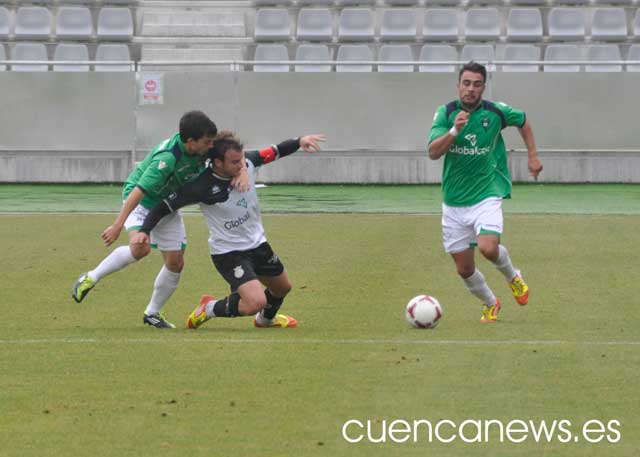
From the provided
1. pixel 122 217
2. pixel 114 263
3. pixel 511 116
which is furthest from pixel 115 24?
pixel 122 217

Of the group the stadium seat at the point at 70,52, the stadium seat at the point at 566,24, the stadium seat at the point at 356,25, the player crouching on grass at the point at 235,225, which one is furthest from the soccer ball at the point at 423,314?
the stadium seat at the point at 566,24

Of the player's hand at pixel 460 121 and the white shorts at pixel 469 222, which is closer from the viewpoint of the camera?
the player's hand at pixel 460 121

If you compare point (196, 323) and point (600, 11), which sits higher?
point (600, 11)

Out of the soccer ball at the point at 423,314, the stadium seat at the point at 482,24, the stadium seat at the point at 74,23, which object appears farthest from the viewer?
the stadium seat at the point at 74,23

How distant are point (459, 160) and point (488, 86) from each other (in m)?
16.1

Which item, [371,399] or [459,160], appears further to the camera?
[459,160]

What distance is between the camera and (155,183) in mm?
10188

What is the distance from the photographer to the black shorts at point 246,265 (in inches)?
414

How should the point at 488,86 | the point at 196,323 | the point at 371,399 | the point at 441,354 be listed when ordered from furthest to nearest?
the point at 488,86 → the point at 196,323 → the point at 441,354 → the point at 371,399

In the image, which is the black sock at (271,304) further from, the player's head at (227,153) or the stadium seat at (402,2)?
the stadium seat at (402,2)

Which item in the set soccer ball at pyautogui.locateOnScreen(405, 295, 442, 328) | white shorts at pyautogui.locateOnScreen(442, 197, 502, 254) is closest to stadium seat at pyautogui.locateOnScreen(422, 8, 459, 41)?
white shorts at pyautogui.locateOnScreen(442, 197, 502, 254)

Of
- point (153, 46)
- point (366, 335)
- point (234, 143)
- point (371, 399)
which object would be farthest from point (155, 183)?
point (153, 46)

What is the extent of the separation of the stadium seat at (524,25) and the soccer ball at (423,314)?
21153 mm

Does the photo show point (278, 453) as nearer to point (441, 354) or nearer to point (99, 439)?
point (99, 439)
